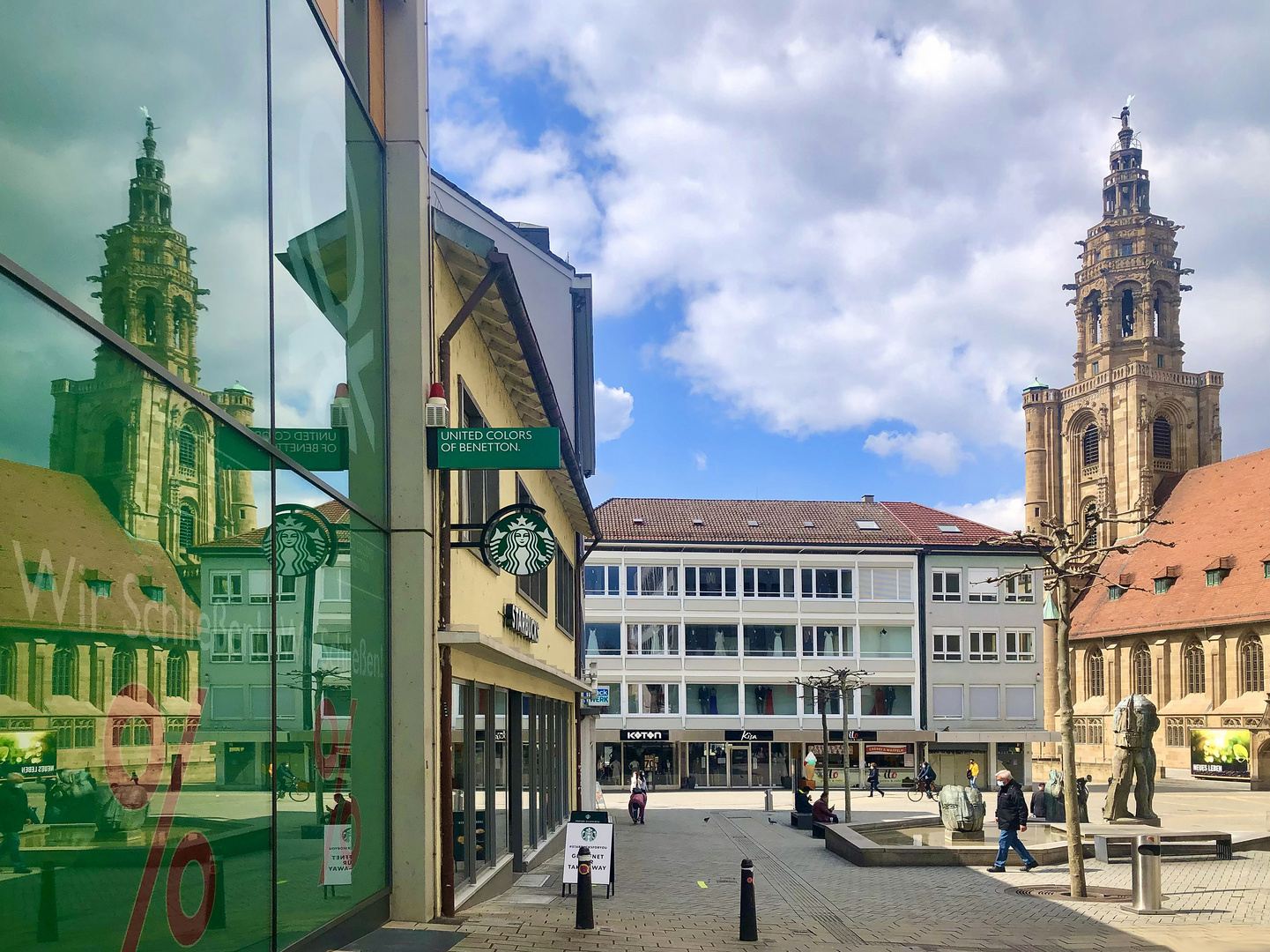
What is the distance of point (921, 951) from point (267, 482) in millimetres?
8243

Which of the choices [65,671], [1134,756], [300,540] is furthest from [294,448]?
[1134,756]

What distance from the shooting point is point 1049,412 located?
4190 inches

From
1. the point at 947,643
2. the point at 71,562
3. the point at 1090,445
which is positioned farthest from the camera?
the point at 1090,445

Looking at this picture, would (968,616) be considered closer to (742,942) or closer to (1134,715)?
(1134,715)

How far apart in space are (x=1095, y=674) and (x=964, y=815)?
69.5m

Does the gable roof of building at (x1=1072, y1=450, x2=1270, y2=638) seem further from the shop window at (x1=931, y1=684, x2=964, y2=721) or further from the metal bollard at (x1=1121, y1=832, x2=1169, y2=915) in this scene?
the metal bollard at (x1=1121, y1=832, x2=1169, y2=915)

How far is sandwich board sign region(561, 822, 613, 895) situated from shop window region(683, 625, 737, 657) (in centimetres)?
4151

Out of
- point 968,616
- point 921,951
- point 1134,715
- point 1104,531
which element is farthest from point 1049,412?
point 921,951

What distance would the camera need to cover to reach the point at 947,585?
5831cm

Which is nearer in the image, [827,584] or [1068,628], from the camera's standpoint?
[1068,628]

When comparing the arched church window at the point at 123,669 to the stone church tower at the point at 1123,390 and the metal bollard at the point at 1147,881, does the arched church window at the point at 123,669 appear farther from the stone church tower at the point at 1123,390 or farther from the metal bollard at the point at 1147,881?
the stone church tower at the point at 1123,390

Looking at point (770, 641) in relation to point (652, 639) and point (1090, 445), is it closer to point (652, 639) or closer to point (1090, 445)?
point (652, 639)

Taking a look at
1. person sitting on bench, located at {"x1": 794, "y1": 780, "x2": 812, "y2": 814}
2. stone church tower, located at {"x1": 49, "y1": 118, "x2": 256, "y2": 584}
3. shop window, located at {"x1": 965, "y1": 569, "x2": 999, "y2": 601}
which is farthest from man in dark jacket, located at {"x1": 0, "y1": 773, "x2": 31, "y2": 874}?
shop window, located at {"x1": 965, "y1": 569, "x2": 999, "y2": 601}

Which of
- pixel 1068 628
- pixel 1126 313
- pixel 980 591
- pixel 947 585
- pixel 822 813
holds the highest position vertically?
pixel 1126 313
